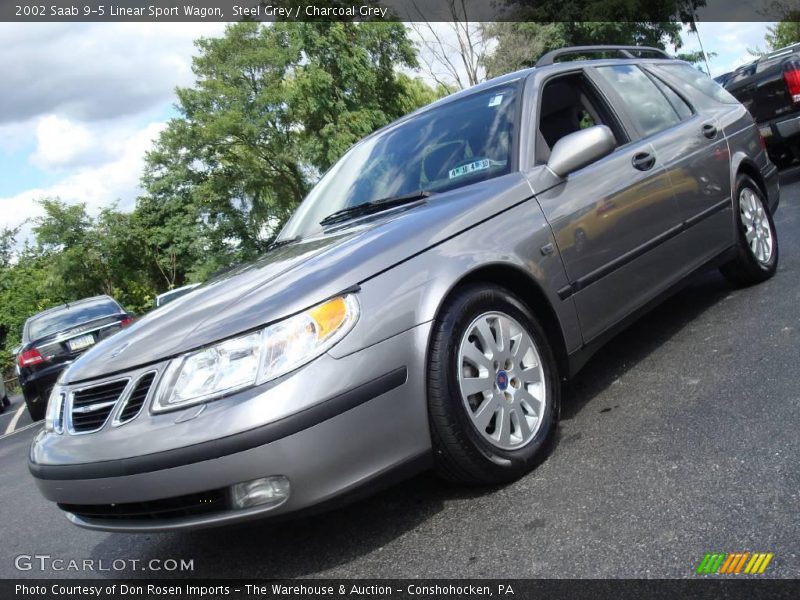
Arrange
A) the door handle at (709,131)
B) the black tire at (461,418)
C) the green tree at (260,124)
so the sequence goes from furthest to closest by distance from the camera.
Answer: the green tree at (260,124) < the door handle at (709,131) < the black tire at (461,418)

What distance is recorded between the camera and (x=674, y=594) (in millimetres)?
2068

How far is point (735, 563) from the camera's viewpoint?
2.15 metres

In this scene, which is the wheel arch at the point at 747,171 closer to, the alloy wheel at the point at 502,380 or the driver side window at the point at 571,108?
the driver side window at the point at 571,108

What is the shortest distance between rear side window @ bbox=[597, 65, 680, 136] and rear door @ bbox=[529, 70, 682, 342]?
77mm

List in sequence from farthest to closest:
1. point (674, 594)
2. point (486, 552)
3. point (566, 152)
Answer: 1. point (566, 152)
2. point (486, 552)
3. point (674, 594)

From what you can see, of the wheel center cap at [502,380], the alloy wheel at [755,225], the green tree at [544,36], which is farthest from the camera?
the green tree at [544,36]

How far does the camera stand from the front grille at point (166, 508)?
2.55 meters

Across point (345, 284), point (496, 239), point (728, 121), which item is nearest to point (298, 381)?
point (345, 284)

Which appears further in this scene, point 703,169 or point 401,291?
point 703,169

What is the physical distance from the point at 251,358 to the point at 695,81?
401 centimetres

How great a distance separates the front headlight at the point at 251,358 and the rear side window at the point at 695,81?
341 cm

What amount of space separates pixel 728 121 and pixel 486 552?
370 cm

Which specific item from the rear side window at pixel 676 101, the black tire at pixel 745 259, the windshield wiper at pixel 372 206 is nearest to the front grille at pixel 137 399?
the windshield wiper at pixel 372 206

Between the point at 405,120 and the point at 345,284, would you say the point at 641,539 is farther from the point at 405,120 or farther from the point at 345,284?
the point at 405,120
